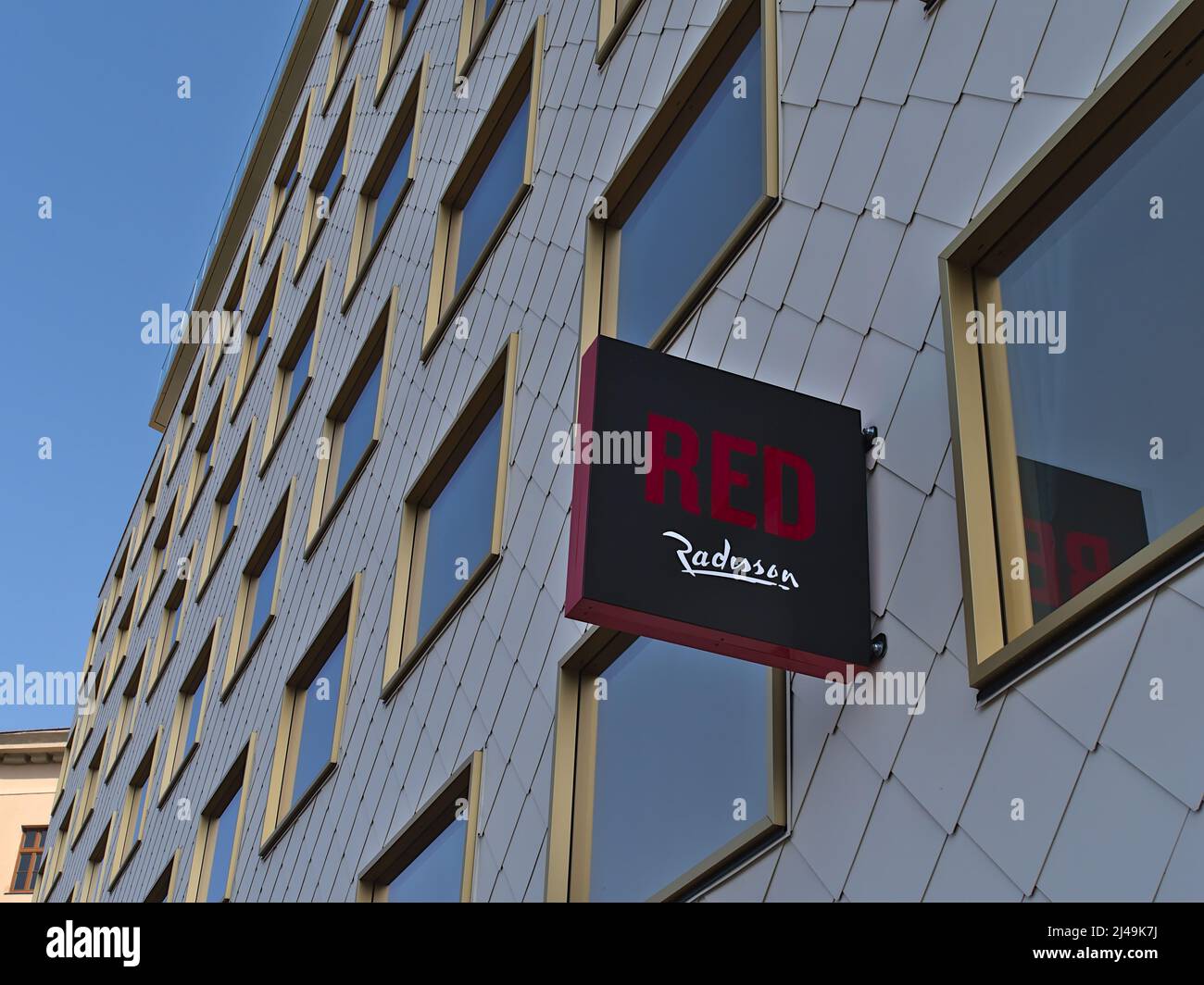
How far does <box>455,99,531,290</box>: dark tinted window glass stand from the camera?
1334 cm

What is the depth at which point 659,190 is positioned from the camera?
9.98 meters

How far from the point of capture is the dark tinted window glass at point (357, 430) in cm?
1622

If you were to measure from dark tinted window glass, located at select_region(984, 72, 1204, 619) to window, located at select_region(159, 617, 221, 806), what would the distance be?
1701 centimetres

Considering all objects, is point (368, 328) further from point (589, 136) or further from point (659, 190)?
point (659, 190)

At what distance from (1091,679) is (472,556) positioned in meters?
7.23

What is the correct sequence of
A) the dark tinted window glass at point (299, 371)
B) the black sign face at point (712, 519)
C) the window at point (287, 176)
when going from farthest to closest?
the window at point (287, 176) → the dark tinted window glass at point (299, 371) → the black sign face at point (712, 519)

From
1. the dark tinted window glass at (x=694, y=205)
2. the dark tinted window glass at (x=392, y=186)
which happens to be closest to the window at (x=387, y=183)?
the dark tinted window glass at (x=392, y=186)

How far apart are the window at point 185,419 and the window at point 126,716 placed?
475 cm

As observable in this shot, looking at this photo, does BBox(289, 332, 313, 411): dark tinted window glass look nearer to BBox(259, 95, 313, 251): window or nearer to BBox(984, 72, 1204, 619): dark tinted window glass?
BBox(259, 95, 313, 251): window

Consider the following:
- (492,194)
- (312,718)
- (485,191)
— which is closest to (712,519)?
(492,194)

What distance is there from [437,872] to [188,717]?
13194 millimetres

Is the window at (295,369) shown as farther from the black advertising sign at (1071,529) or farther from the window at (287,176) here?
the black advertising sign at (1071,529)

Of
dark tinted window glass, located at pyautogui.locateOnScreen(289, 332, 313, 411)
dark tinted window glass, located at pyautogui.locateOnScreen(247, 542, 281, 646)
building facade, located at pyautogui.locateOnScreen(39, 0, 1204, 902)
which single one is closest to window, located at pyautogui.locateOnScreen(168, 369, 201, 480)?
dark tinted window glass, located at pyautogui.locateOnScreen(289, 332, 313, 411)
